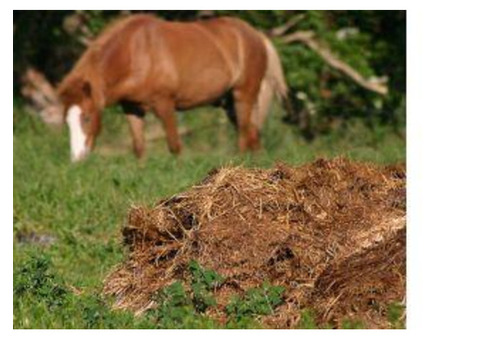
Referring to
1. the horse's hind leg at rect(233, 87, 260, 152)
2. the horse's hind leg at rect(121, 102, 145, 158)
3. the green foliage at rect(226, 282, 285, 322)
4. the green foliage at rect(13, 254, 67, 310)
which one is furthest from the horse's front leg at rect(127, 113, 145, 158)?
the green foliage at rect(226, 282, 285, 322)

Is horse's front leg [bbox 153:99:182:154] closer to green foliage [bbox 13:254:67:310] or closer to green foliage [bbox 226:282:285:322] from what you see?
green foliage [bbox 13:254:67:310]

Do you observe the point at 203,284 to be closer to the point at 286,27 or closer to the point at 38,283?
the point at 38,283

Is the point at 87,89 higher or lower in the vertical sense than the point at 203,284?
lower

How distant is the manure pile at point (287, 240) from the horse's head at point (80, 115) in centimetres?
684

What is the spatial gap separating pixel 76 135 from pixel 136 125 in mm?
1131

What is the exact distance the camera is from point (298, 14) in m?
18.0

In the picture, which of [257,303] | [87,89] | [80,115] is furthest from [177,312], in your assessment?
[87,89]

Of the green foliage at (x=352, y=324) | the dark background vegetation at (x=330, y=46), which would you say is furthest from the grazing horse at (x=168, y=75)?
the green foliage at (x=352, y=324)

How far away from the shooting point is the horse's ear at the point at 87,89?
1498cm

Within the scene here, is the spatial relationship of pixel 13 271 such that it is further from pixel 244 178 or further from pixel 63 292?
pixel 244 178

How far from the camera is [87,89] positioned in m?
15.0

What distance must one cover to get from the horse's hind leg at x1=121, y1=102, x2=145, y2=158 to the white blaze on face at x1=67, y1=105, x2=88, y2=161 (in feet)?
2.72

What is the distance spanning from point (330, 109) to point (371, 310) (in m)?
10.9

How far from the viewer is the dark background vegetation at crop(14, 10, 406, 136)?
17.3 metres
